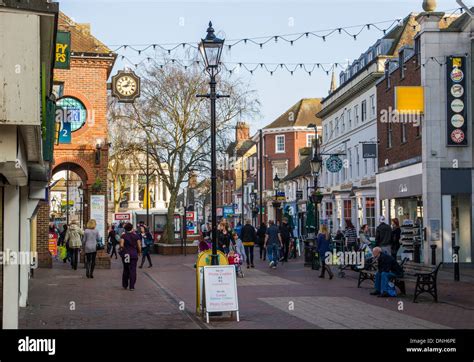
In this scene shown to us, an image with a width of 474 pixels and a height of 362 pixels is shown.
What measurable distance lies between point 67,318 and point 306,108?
246 ft

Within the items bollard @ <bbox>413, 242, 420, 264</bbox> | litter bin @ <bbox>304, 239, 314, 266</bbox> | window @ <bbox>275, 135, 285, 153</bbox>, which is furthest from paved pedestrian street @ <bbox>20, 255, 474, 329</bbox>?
window @ <bbox>275, 135, 285, 153</bbox>

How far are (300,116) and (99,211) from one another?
182 feet

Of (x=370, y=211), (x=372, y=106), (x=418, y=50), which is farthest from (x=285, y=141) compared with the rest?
(x=418, y=50)

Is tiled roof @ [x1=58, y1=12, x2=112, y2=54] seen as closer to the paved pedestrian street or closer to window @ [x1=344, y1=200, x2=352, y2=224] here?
the paved pedestrian street

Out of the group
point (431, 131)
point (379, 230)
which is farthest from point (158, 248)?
point (379, 230)

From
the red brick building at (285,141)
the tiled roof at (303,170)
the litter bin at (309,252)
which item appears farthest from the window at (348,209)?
the red brick building at (285,141)

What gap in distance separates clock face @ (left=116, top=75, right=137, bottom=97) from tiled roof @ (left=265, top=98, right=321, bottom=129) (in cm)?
6048

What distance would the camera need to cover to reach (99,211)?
33375 millimetres

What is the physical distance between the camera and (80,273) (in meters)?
27.5

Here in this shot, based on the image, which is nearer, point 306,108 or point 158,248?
point 158,248

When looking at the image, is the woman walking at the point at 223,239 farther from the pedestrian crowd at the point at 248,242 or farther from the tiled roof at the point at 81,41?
the tiled roof at the point at 81,41

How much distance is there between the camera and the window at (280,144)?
86.1 meters

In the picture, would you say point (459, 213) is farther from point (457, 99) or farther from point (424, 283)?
point (424, 283)
